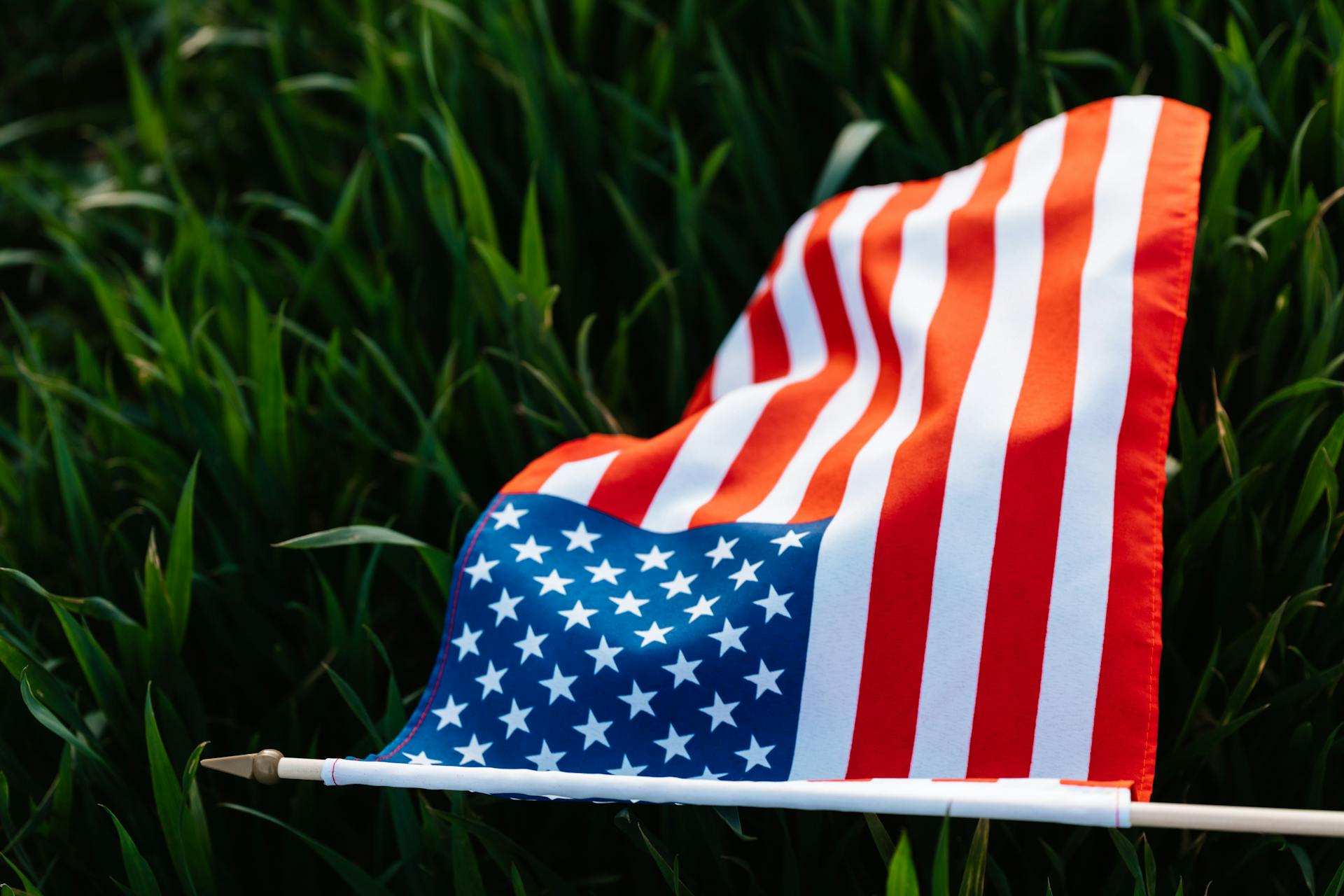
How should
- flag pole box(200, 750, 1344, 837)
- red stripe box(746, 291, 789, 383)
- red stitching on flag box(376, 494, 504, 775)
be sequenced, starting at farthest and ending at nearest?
red stripe box(746, 291, 789, 383) → red stitching on flag box(376, 494, 504, 775) → flag pole box(200, 750, 1344, 837)

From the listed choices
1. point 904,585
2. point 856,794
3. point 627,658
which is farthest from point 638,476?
point 856,794

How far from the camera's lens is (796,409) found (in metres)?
1.31

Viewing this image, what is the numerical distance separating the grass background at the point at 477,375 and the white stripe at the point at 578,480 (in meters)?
0.12

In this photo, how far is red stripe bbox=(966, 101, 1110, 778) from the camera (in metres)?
1.02

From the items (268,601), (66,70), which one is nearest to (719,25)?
(268,601)

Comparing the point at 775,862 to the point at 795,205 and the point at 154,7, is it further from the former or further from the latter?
the point at 154,7

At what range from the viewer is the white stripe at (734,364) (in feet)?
4.70

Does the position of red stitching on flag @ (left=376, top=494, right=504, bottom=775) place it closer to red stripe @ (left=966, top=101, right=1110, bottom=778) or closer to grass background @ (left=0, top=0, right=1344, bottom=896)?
grass background @ (left=0, top=0, right=1344, bottom=896)

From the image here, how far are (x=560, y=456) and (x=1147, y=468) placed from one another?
0.62 meters

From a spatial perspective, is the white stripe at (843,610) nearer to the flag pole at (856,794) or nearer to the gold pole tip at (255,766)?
the flag pole at (856,794)

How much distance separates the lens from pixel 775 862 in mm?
1160

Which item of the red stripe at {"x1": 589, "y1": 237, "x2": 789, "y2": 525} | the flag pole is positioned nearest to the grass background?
the flag pole

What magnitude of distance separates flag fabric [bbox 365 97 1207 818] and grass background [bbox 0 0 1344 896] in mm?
93

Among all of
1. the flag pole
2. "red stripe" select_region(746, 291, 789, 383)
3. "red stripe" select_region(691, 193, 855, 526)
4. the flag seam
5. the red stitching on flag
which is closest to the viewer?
the flag pole
